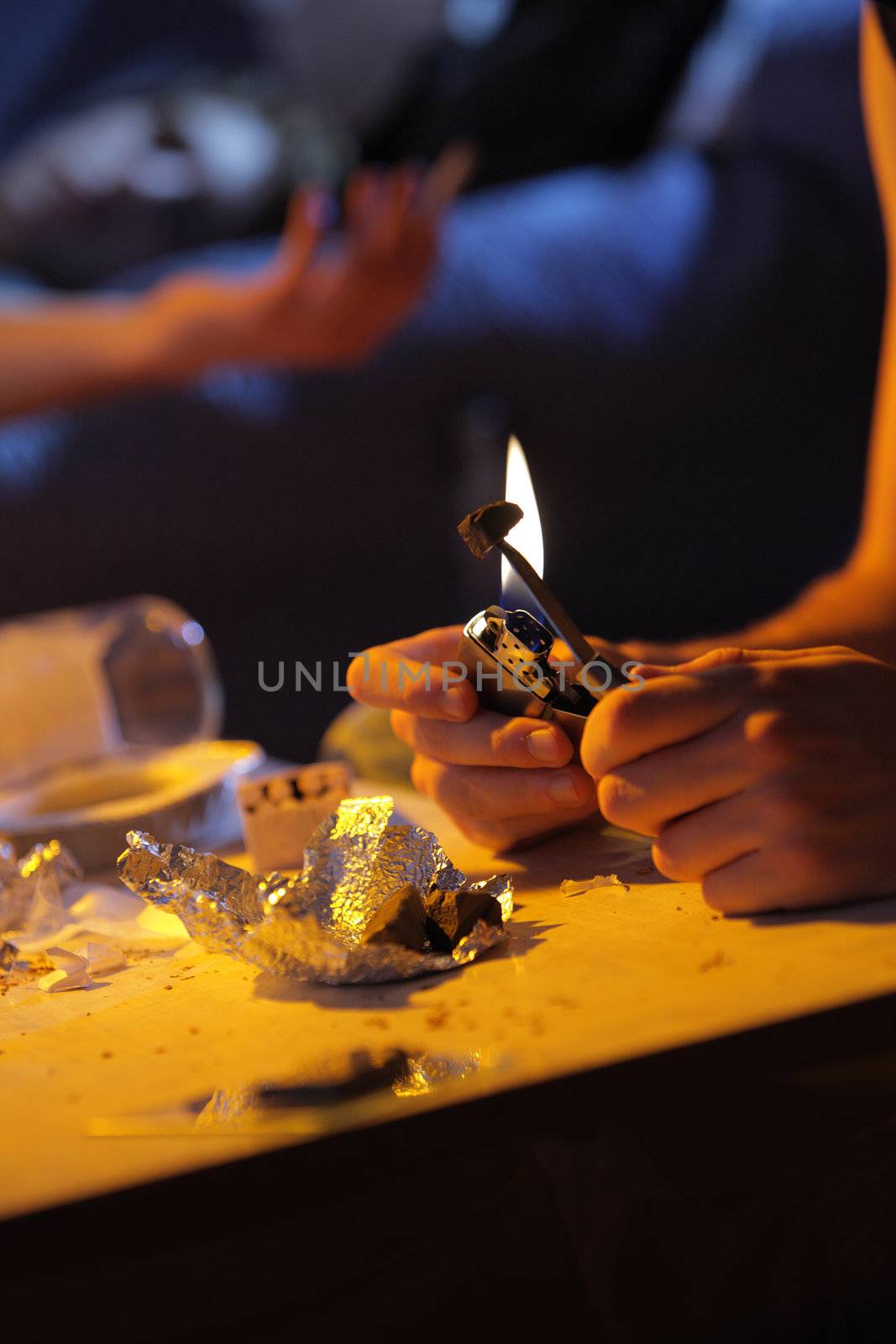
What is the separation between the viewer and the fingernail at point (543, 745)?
1.74 ft

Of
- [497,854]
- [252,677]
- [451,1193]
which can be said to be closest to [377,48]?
[252,677]

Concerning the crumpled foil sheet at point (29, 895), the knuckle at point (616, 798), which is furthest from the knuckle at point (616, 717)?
the crumpled foil sheet at point (29, 895)

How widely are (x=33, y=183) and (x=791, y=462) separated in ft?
4.67

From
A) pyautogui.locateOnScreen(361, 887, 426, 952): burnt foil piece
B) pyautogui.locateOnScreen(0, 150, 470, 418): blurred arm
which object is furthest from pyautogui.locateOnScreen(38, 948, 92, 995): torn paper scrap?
pyautogui.locateOnScreen(0, 150, 470, 418): blurred arm

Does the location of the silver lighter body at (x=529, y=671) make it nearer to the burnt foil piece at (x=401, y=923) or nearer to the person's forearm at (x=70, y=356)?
the burnt foil piece at (x=401, y=923)

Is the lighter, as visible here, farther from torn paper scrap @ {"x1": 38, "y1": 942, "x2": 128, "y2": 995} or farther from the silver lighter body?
torn paper scrap @ {"x1": 38, "y1": 942, "x2": 128, "y2": 995}

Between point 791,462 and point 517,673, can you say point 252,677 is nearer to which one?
point 791,462

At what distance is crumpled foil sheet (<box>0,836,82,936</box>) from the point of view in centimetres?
61

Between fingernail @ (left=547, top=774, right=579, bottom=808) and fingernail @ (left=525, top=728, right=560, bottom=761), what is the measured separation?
0.05ft

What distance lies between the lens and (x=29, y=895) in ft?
2.03

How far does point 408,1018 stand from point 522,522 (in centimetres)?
20

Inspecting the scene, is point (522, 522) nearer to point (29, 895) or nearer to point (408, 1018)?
point (408, 1018)

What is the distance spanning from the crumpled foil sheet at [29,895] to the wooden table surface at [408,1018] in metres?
0.10

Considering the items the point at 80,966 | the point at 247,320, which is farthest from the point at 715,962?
the point at 247,320
